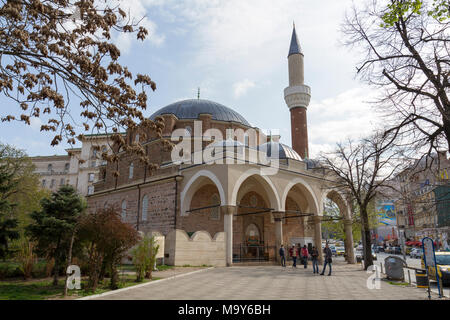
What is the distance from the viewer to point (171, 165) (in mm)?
21172

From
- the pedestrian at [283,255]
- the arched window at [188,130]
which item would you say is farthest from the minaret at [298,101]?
the pedestrian at [283,255]

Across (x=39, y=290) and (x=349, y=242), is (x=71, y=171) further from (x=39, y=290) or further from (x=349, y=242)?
(x=39, y=290)

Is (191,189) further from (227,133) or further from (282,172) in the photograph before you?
(227,133)

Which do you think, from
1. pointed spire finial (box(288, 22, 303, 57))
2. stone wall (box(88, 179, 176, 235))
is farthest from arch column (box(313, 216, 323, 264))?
pointed spire finial (box(288, 22, 303, 57))

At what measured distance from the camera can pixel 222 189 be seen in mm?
16469

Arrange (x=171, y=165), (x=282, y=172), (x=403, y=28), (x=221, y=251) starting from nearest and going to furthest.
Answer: (x=403, y=28)
(x=221, y=251)
(x=282, y=172)
(x=171, y=165)

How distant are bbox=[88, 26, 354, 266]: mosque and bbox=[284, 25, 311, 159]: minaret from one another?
0.09 m

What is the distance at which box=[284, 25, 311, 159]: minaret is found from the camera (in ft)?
95.5

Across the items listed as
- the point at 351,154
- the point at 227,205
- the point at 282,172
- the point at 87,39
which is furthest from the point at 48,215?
the point at 351,154

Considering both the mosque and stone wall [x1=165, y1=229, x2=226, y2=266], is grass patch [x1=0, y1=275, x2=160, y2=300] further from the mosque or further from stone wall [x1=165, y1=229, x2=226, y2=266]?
stone wall [x1=165, y1=229, x2=226, y2=266]

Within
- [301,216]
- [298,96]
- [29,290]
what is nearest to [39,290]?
[29,290]

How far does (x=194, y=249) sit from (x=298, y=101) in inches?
752

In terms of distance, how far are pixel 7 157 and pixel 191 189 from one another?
16.8m

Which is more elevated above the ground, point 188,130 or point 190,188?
point 188,130
